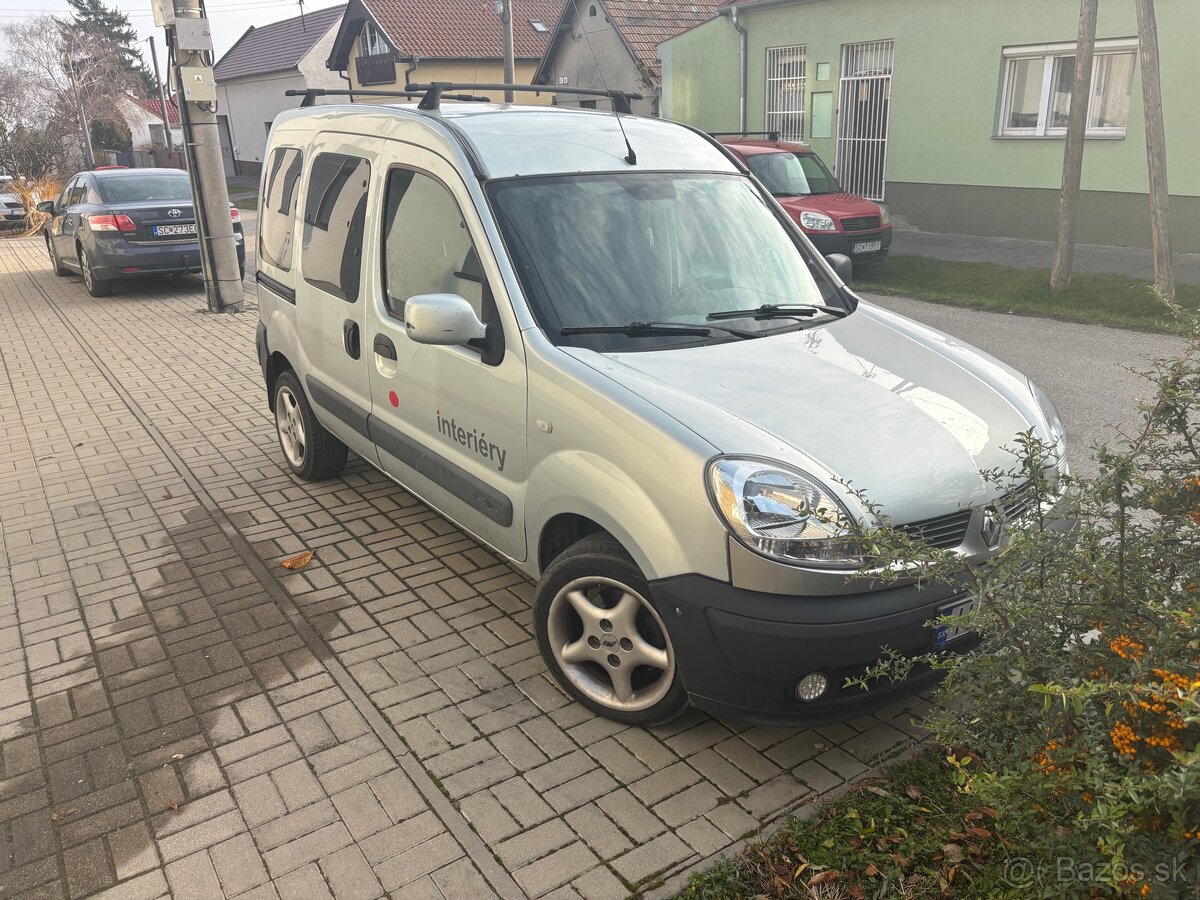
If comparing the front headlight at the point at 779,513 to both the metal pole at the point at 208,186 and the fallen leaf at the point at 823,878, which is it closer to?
the fallen leaf at the point at 823,878

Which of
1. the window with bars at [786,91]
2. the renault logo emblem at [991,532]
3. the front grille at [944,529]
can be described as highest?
the window with bars at [786,91]

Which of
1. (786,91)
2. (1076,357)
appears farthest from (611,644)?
(786,91)

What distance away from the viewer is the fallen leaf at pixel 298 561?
5023mm

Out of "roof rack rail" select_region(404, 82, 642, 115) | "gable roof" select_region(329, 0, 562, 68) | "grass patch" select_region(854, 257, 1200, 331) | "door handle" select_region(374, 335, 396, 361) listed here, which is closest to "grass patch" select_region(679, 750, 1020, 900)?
"door handle" select_region(374, 335, 396, 361)

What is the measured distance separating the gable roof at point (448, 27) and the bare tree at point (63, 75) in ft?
65.6

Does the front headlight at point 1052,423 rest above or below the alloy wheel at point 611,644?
above

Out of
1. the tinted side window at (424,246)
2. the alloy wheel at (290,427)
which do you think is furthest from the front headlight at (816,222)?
the tinted side window at (424,246)

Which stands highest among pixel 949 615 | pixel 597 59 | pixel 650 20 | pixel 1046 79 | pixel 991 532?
pixel 650 20

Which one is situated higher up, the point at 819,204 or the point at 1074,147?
the point at 1074,147

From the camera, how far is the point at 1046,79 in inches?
625

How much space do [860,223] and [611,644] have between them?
11348 mm

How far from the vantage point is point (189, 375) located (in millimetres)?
9273

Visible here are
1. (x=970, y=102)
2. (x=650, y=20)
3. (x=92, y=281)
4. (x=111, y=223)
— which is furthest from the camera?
(x=650, y=20)

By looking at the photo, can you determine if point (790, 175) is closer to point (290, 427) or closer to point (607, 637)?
point (290, 427)
